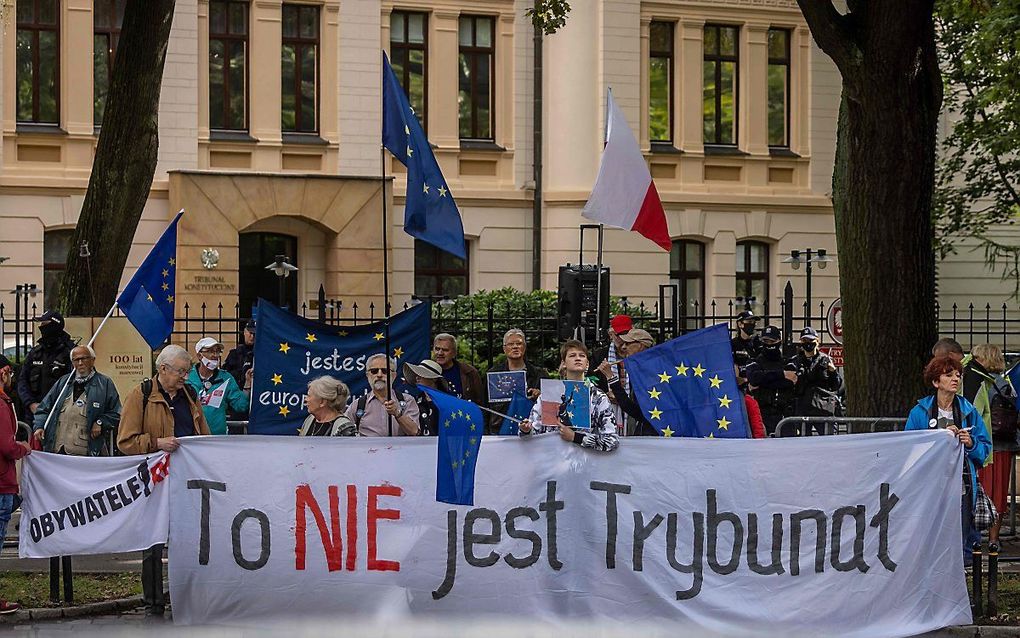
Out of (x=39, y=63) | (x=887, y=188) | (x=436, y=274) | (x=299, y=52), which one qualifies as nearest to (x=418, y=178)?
(x=887, y=188)

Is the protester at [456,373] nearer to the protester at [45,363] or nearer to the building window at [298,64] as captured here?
the protester at [45,363]

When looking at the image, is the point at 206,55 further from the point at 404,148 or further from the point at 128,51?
the point at 404,148

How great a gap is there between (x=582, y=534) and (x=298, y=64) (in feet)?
77.1

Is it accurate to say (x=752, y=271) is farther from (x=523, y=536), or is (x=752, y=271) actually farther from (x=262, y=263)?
(x=523, y=536)

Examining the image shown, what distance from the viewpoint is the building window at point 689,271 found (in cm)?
3494

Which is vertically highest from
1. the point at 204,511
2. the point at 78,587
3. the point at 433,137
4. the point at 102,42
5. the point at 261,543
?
the point at 102,42

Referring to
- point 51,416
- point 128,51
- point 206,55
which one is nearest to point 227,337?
point 206,55

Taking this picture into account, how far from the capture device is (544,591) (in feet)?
34.2

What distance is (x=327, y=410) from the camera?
35.6ft

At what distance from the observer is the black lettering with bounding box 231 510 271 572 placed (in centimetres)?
1046

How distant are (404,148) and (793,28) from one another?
2550 centimetres

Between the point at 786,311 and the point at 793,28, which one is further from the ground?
the point at 793,28

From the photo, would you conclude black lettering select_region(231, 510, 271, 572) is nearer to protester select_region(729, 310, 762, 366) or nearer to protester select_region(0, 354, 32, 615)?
protester select_region(0, 354, 32, 615)

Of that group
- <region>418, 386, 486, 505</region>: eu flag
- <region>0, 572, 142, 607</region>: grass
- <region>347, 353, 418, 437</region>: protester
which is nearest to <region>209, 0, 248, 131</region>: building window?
<region>0, 572, 142, 607</region>: grass
